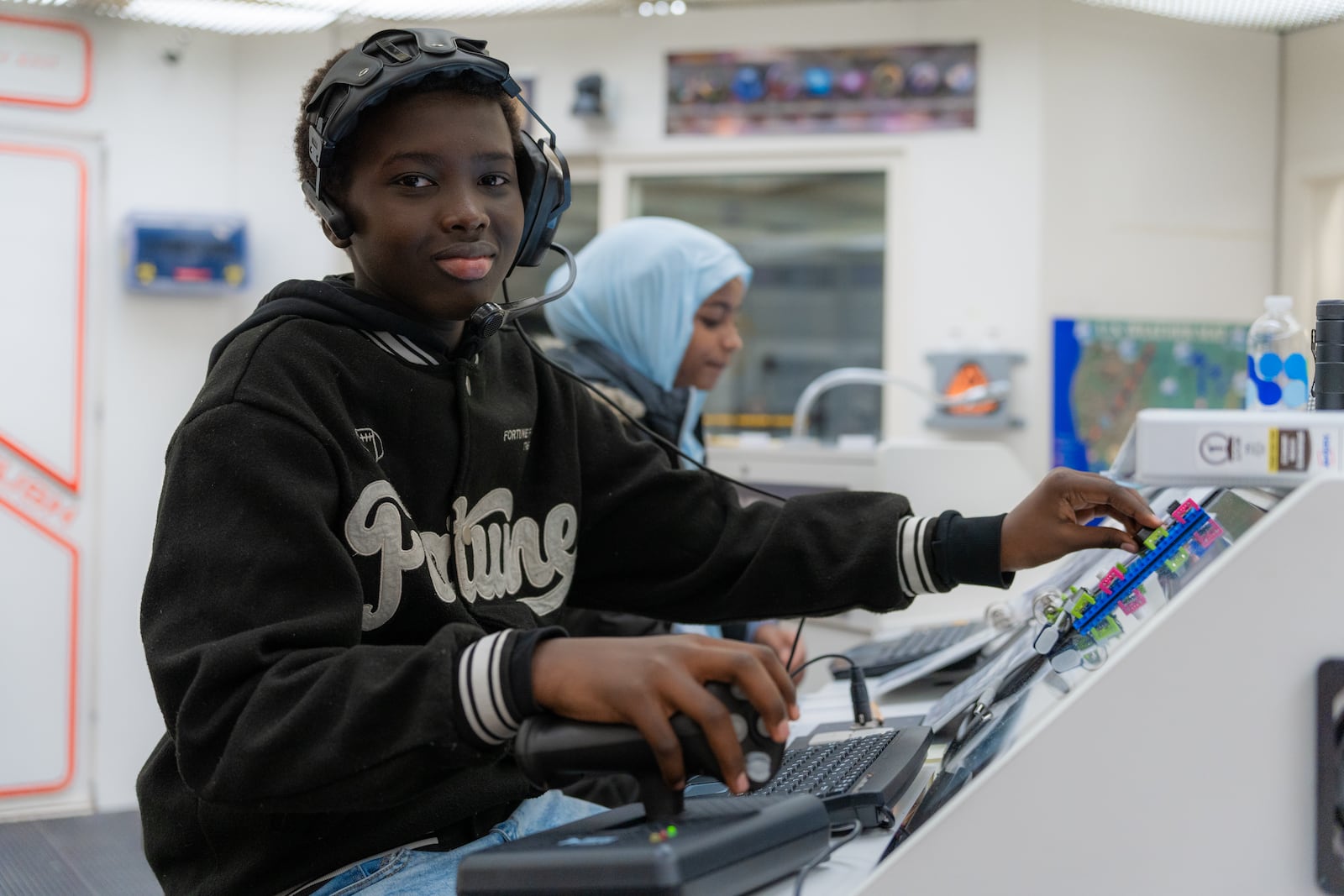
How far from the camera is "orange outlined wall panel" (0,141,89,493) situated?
11.0 feet

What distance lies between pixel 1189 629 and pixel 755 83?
12.2 ft

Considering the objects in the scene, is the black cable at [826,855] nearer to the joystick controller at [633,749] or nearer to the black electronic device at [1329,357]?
the joystick controller at [633,749]

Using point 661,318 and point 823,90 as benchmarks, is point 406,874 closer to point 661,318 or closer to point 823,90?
point 661,318

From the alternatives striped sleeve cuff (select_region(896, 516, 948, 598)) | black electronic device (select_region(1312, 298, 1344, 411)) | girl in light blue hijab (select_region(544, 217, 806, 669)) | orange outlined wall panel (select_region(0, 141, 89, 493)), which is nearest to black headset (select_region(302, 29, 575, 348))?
striped sleeve cuff (select_region(896, 516, 948, 598))

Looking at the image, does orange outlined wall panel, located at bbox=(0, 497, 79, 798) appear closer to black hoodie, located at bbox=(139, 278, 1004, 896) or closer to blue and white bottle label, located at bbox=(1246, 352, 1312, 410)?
black hoodie, located at bbox=(139, 278, 1004, 896)

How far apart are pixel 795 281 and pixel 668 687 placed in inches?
148

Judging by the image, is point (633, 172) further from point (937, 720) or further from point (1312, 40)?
point (937, 720)

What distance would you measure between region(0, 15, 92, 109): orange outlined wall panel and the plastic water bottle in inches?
126

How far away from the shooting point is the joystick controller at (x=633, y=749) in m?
0.60

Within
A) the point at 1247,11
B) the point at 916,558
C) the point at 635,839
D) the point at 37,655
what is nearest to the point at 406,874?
the point at 635,839

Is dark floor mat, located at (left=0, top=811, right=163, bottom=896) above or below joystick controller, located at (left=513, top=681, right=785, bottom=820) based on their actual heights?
below

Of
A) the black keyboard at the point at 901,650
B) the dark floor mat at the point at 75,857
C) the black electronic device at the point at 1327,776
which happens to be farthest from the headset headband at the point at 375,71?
the dark floor mat at the point at 75,857

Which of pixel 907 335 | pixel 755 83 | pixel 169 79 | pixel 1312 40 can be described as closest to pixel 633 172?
pixel 755 83

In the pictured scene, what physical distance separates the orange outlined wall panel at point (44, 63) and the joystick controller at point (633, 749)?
3.38 meters
